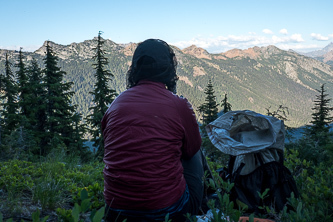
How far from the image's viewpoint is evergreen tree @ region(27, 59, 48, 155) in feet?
62.2

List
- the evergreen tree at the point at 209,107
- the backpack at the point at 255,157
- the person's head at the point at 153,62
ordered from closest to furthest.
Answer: the person's head at the point at 153,62
the backpack at the point at 255,157
the evergreen tree at the point at 209,107

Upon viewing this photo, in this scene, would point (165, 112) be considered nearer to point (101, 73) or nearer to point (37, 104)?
point (101, 73)

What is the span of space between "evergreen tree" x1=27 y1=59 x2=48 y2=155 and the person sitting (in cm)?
1794

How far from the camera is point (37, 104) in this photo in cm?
2030

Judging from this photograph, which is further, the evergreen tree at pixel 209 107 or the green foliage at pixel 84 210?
the evergreen tree at pixel 209 107

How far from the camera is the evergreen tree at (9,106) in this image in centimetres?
1798

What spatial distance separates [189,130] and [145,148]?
0.46 metres

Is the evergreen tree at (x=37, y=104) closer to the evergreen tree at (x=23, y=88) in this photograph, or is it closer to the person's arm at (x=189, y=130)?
the evergreen tree at (x=23, y=88)

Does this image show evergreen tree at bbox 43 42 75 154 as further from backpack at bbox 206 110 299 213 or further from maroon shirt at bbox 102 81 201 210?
maroon shirt at bbox 102 81 201 210

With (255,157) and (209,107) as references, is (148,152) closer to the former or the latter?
(255,157)

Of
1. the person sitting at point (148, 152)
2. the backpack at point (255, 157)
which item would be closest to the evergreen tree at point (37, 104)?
the backpack at point (255, 157)

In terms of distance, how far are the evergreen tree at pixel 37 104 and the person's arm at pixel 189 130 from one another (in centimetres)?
1802

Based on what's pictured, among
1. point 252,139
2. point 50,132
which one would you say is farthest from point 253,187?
point 50,132

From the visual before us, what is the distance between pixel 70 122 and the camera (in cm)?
1934
